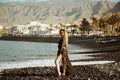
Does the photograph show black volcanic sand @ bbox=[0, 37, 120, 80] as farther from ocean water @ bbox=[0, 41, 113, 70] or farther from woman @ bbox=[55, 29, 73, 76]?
ocean water @ bbox=[0, 41, 113, 70]

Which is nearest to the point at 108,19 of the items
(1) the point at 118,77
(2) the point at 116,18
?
(2) the point at 116,18

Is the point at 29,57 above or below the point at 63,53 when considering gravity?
below

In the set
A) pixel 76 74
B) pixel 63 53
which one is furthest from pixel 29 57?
pixel 63 53

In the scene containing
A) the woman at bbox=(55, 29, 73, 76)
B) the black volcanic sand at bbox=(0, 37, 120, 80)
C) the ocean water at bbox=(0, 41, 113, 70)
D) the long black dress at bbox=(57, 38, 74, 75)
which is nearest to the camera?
the woman at bbox=(55, 29, 73, 76)

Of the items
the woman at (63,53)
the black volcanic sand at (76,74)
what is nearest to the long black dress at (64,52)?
the woman at (63,53)

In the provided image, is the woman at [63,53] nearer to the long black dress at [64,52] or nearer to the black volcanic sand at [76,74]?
the long black dress at [64,52]

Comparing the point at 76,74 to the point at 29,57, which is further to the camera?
the point at 29,57

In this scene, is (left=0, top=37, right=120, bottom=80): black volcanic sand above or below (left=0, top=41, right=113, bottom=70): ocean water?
above

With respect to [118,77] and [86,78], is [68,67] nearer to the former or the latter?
[86,78]

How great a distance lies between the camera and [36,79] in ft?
68.7

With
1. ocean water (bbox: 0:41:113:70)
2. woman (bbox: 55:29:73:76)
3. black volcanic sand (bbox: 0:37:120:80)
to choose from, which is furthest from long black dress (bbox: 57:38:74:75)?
ocean water (bbox: 0:41:113:70)

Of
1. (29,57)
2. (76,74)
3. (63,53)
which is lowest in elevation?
(29,57)

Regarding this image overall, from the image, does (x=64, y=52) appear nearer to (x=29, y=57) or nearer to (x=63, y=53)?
(x=63, y=53)

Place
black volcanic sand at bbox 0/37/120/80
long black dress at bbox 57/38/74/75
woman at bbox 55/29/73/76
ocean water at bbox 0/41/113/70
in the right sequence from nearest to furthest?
woman at bbox 55/29/73/76, long black dress at bbox 57/38/74/75, black volcanic sand at bbox 0/37/120/80, ocean water at bbox 0/41/113/70
